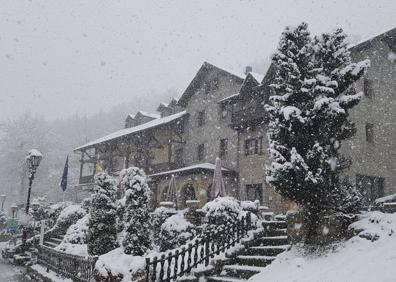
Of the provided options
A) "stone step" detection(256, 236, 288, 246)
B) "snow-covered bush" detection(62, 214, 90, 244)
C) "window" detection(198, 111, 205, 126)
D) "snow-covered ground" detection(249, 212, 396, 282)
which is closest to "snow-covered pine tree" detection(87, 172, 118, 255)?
"snow-covered bush" detection(62, 214, 90, 244)

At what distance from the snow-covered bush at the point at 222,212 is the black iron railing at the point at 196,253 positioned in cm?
47

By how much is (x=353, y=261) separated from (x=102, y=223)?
30.3ft

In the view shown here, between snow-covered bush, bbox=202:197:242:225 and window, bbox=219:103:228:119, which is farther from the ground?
window, bbox=219:103:228:119

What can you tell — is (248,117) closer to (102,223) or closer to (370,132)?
(370,132)

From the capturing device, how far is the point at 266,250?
10.3 metres

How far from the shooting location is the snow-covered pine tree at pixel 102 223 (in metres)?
14.0

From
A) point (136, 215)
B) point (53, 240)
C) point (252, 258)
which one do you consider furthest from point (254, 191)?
point (252, 258)

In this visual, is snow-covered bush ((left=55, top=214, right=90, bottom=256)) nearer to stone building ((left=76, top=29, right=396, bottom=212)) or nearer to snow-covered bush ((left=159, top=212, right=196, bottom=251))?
snow-covered bush ((left=159, top=212, right=196, bottom=251))

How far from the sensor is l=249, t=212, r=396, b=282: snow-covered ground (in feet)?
22.1

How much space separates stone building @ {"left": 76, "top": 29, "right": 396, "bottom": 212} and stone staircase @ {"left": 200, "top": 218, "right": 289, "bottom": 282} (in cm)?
1124

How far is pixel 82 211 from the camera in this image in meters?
24.5

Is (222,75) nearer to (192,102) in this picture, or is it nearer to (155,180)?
(192,102)

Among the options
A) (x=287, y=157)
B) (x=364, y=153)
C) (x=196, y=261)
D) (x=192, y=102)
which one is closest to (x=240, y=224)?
(x=196, y=261)

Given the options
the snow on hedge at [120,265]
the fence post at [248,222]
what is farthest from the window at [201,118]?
the snow on hedge at [120,265]
